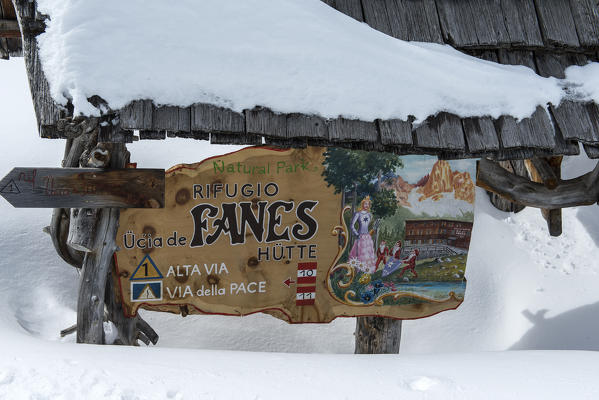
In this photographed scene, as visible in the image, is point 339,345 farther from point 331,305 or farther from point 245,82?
point 245,82

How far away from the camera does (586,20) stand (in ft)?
12.7

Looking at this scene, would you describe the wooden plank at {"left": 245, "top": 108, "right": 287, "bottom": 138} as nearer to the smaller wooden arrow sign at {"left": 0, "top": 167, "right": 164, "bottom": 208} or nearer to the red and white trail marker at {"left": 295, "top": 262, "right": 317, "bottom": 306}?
the smaller wooden arrow sign at {"left": 0, "top": 167, "right": 164, "bottom": 208}

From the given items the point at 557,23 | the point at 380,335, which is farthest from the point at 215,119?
the point at 380,335

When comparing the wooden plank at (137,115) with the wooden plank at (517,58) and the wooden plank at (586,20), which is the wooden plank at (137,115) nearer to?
the wooden plank at (517,58)

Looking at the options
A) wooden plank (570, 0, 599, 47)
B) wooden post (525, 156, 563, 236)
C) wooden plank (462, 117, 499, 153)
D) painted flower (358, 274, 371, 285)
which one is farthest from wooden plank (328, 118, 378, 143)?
wooden post (525, 156, 563, 236)

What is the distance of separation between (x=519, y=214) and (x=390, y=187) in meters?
4.87

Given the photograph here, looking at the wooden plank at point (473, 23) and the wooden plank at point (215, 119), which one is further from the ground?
the wooden plank at point (473, 23)

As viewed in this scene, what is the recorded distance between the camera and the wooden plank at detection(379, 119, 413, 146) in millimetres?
3367

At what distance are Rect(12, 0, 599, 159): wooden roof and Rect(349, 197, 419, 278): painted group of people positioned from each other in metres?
0.81

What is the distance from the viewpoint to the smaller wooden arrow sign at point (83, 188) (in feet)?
11.6

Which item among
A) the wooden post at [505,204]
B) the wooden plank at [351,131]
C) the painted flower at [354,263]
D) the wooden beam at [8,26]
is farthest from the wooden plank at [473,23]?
the wooden post at [505,204]

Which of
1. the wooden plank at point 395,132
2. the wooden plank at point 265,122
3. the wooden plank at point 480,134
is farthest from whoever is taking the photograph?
the wooden plank at point 480,134

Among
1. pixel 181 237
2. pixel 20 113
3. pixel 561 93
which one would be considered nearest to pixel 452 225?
pixel 561 93

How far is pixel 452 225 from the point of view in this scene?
4.33 metres
